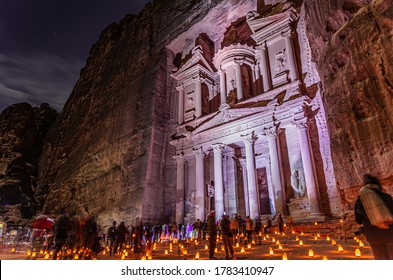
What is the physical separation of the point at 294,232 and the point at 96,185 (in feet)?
55.1

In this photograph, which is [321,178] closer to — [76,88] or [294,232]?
[294,232]

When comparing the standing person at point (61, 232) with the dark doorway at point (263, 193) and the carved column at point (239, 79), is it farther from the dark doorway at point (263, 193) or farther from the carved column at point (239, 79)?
the carved column at point (239, 79)

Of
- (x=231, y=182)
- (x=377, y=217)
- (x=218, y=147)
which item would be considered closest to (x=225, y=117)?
(x=218, y=147)

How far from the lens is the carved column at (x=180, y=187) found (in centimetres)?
1973

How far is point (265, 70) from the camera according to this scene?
2033 cm

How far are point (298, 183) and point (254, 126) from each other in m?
4.76

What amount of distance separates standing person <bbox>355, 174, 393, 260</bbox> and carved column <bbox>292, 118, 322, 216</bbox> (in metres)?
11.3

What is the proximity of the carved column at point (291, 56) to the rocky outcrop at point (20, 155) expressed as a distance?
95.6 feet

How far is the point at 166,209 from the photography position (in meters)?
20.5

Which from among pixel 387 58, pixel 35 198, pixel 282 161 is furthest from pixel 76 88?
pixel 387 58

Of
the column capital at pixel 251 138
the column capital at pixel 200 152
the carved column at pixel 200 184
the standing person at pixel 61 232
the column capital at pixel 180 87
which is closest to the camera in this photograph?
the standing person at pixel 61 232

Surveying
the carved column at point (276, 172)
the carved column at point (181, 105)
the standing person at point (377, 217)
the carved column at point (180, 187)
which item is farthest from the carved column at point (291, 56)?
the standing person at point (377, 217)

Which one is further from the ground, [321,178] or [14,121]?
[14,121]
